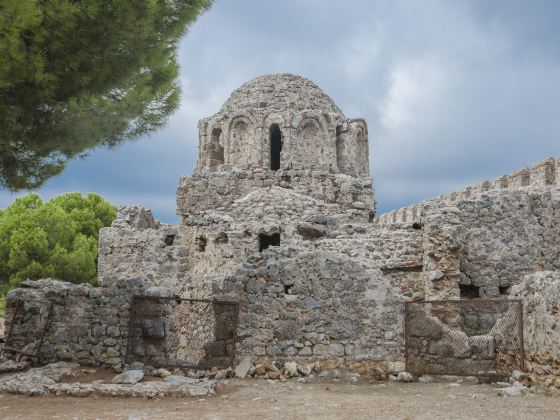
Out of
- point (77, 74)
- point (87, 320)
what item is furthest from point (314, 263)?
point (77, 74)

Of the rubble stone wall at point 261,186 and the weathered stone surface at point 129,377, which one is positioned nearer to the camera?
the weathered stone surface at point 129,377

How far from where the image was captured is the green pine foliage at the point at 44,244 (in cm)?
2338

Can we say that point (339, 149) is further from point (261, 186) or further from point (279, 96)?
point (261, 186)

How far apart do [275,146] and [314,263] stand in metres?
16.1

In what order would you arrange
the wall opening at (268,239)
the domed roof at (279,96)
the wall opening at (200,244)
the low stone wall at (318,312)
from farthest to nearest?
1. the domed roof at (279,96)
2. the wall opening at (200,244)
3. the wall opening at (268,239)
4. the low stone wall at (318,312)

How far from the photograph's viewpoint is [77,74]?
803 centimetres

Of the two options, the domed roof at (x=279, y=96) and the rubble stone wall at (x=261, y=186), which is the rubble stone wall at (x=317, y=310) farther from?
the domed roof at (x=279, y=96)

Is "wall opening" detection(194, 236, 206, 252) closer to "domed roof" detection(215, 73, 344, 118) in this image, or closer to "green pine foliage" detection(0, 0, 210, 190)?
"green pine foliage" detection(0, 0, 210, 190)

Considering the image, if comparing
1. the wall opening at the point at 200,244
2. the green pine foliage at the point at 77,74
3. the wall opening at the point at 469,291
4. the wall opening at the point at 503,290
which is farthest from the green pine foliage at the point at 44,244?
the wall opening at the point at 503,290

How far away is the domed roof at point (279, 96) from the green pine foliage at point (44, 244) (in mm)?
9148

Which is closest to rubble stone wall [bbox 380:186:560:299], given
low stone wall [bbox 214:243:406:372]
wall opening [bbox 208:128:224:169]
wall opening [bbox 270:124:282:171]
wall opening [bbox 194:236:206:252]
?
low stone wall [bbox 214:243:406:372]

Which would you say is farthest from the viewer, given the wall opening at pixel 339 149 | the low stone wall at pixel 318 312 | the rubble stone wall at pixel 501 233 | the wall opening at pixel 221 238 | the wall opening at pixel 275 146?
the wall opening at pixel 275 146

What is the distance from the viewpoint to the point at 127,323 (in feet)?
29.7

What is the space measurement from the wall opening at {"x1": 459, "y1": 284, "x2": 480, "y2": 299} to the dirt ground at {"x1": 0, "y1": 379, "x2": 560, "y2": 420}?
16.0 feet
